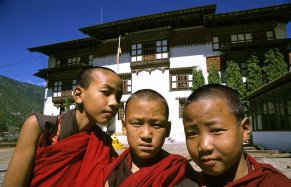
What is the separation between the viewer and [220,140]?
4.84 ft

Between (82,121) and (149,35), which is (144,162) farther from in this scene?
(149,35)

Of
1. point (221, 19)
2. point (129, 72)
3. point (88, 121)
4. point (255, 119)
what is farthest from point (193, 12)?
point (88, 121)

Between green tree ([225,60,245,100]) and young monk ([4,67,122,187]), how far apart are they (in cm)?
1788

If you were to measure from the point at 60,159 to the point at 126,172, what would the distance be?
0.57 meters

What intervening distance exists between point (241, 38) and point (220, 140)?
2136cm

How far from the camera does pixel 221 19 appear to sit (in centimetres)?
2031

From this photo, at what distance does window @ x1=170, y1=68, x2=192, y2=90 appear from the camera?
21594 mm

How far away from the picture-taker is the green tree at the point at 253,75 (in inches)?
724

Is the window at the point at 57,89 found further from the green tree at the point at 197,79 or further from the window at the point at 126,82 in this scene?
the green tree at the point at 197,79

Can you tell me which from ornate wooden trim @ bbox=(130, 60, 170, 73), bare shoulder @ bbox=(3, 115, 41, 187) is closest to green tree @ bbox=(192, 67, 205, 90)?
ornate wooden trim @ bbox=(130, 60, 170, 73)

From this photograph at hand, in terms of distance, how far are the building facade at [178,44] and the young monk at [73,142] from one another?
1889 cm

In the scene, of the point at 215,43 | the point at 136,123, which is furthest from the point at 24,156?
the point at 215,43

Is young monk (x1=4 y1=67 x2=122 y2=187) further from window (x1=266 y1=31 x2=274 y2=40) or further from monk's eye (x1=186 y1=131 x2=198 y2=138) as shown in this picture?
window (x1=266 y1=31 x2=274 y2=40)

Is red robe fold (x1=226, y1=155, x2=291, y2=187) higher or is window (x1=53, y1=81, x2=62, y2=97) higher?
window (x1=53, y1=81, x2=62, y2=97)
